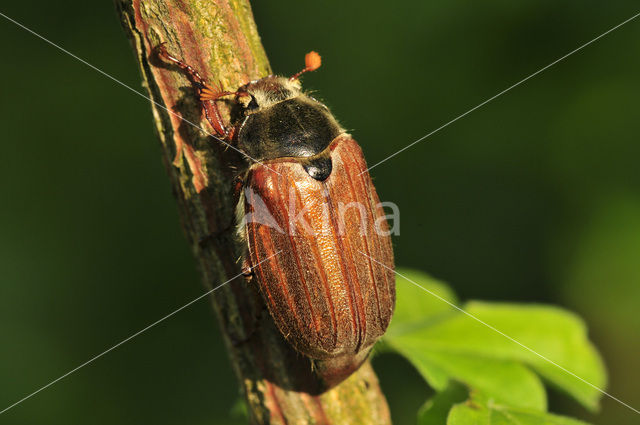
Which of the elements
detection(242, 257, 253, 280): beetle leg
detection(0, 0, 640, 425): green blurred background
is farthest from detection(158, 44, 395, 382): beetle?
detection(0, 0, 640, 425): green blurred background

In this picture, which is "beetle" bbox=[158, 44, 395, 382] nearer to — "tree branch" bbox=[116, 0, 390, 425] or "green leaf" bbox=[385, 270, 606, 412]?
"tree branch" bbox=[116, 0, 390, 425]

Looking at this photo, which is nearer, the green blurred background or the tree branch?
the tree branch

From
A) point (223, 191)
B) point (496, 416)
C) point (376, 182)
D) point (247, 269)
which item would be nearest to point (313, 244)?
point (247, 269)

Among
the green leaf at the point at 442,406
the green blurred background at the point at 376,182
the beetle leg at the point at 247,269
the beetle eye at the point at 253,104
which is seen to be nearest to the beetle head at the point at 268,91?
the beetle eye at the point at 253,104

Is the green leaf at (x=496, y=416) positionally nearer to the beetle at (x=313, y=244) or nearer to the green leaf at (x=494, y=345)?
the green leaf at (x=494, y=345)

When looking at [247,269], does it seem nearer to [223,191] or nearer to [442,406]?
[223,191]

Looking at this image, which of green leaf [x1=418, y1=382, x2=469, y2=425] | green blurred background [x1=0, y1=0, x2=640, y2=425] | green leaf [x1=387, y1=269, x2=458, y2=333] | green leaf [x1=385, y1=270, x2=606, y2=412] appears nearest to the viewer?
green leaf [x1=418, y1=382, x2=469, y2=425]
